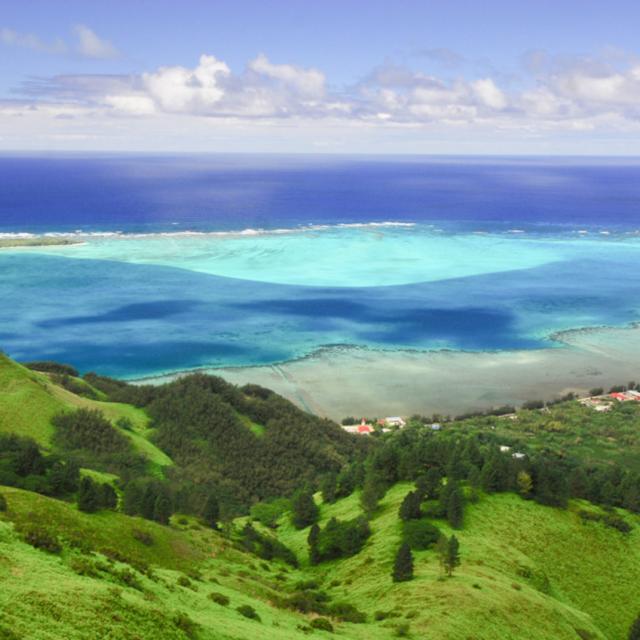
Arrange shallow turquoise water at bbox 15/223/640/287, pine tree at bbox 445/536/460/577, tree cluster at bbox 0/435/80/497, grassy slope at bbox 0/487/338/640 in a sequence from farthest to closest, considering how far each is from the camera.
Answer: shallow turquoise water at bbox 15/223/640/287 → tree cluster at bbox 0/435/80/497 → pine tree at bbox 445/536/460/577 → grassy slope at bbox 0/487/338/640

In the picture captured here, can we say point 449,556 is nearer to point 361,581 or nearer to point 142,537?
point 361,581

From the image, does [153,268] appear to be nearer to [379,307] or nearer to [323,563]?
[379,307]

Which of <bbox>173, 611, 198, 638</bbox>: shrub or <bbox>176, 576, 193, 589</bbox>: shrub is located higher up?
<bbox>173, 611, 198, 638</bbox>: shrub

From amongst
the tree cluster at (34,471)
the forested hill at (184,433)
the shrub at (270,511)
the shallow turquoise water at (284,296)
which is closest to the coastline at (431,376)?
the shallow turquoise water at (284,296)

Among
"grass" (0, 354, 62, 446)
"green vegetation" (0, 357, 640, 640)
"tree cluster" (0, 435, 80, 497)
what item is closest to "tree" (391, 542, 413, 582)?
"green vegetation" (0, 357, 640, 640)

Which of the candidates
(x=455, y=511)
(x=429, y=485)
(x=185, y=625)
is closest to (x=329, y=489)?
(x=429, y=485)

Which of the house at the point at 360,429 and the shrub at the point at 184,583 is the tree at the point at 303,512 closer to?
the shrub at the point at 184,583

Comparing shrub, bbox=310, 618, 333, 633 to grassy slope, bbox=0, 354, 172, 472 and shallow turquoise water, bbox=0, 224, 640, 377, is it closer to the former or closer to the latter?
grassy slope, bbox=0, 354, 172, 472

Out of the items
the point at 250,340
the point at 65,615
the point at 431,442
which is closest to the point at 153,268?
the point at 250,340
